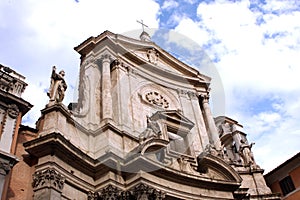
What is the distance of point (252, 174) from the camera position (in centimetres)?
1722

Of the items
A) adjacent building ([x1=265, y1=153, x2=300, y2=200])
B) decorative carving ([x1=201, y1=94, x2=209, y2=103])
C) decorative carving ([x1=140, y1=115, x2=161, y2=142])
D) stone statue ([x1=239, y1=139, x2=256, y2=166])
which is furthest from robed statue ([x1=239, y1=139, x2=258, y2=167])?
decorative carving ([x1=140, y1=115, x2=161, y2=142])

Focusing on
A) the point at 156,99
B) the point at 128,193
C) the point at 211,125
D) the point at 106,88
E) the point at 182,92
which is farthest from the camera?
the point at 182,92

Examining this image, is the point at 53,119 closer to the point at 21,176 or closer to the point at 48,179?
the point at 21,176

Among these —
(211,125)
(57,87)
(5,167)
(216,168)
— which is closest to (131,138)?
(57,87)

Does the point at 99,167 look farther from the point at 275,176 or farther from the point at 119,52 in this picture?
the point at 275,176

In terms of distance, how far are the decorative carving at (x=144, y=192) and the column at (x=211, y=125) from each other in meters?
6.12

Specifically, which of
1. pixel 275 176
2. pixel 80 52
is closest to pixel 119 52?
pixel 80 52

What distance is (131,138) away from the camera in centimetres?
1424

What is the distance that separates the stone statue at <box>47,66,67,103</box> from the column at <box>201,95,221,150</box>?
8014 mm

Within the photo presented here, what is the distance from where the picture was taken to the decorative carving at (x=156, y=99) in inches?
694

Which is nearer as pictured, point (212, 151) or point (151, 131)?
point (151, 131)

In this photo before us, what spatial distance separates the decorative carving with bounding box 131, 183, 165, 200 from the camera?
1194 centimetres

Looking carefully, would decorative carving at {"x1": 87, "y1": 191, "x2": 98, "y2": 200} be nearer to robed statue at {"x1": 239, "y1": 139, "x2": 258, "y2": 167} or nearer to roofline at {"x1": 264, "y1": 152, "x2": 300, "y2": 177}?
robed statue at {"x1": 239, "y1": 139, "x2": 258, "y2": 167}

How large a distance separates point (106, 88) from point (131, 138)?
2.52 meters
